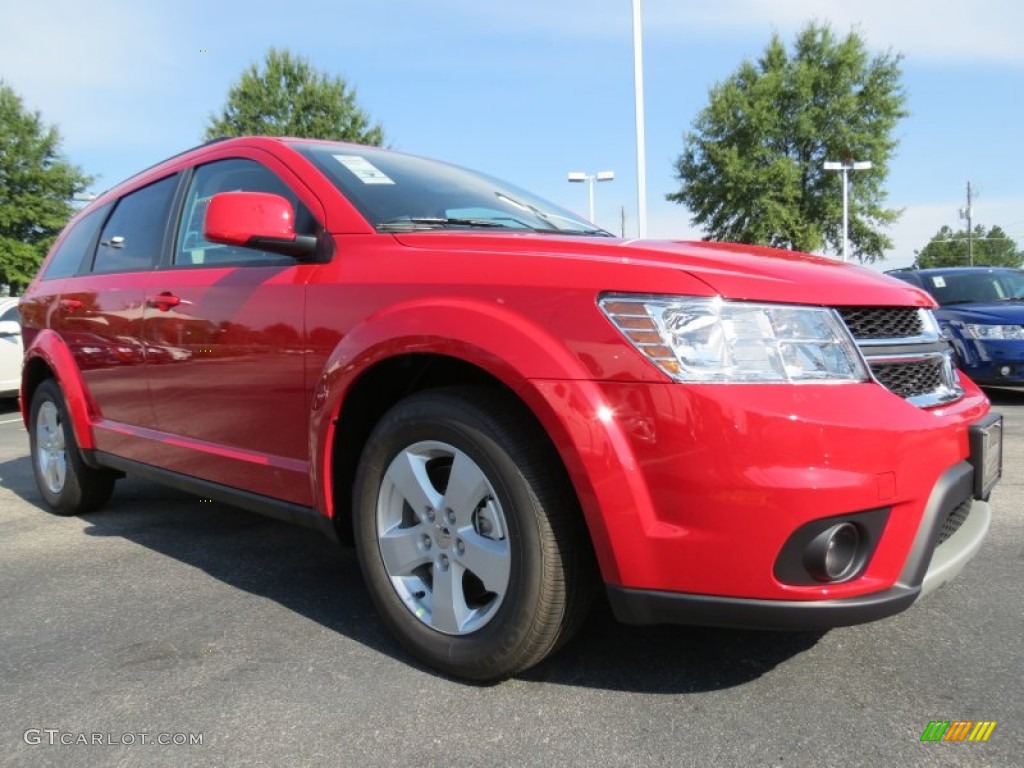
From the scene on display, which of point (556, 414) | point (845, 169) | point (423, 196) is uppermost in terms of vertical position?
point (845, 169)

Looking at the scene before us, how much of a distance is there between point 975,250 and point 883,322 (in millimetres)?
92990

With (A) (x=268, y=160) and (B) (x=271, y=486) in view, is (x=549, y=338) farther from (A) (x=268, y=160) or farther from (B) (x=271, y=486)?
(A) (x=268, y=160)

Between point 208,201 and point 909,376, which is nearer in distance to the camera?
point 909,376

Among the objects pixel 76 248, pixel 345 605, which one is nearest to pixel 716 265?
pixel 345 605

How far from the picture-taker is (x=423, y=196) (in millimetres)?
2982

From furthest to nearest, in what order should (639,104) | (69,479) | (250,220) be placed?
(639,104) → (69,479) → (250,220)

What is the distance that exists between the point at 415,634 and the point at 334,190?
149 centimetres

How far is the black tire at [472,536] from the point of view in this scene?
2.08 meters

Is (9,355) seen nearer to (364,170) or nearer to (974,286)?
(364,170)

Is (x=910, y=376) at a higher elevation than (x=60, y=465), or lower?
higher

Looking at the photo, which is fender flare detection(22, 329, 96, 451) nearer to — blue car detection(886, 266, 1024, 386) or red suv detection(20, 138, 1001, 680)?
red suv detection(20, 138, 1001, 680)

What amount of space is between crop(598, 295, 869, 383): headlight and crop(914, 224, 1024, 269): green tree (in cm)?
8847

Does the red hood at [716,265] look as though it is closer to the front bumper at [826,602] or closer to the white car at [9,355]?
the front bumper at [826,602]

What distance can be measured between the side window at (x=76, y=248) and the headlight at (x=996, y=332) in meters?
7.68
